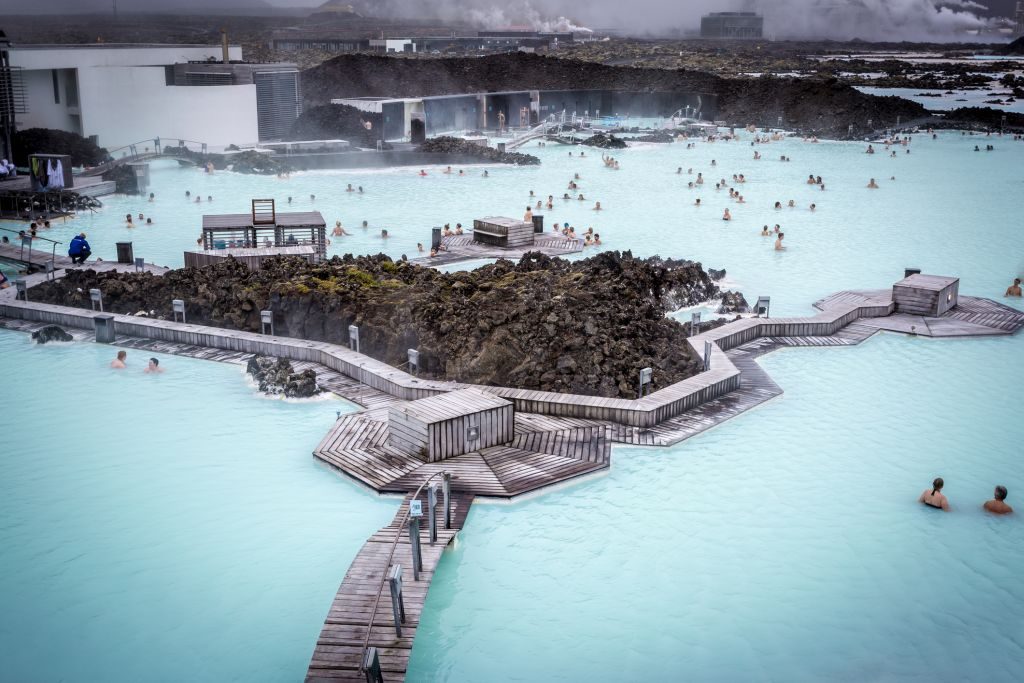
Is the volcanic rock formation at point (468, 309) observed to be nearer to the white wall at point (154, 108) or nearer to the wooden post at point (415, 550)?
the wooden post at point (415, 550)

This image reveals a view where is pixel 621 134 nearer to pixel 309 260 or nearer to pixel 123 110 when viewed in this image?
pixel 123 110

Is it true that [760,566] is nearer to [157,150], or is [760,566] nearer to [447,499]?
[447,499]

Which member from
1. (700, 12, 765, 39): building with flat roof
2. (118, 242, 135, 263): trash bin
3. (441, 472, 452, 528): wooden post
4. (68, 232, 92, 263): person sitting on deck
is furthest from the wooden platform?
(700, 12, 765, 39): building with flat roof

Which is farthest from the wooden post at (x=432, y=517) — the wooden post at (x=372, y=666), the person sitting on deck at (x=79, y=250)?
the person sitting on deck at (x=79, y=250)

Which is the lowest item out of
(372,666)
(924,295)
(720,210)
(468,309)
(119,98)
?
(372,666)

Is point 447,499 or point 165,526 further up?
point 447,499

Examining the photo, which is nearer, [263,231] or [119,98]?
[263,231]

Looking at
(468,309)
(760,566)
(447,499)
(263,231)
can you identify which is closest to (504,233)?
(263,231)

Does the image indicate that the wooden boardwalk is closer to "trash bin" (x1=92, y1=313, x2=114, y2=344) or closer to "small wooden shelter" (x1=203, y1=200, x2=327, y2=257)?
"trash bin" (x1=92, y1=313, x2=114, y2=344)

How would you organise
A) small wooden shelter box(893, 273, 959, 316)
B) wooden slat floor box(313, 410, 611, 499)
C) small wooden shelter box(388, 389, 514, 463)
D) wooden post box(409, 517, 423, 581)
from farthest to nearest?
1. small wooden shelter box(893, 273, 959, 316)
2. small wooden shelter box(388, 389, 514, 463)
3. wooden slat floor box(313, 410, 611, 499)
4. wooden post box(409, 517, 423, 581)
